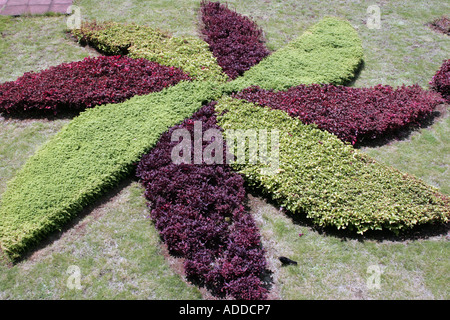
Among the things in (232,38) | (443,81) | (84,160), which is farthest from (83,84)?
(443,81)

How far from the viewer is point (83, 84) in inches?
364

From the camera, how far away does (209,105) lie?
871 cm

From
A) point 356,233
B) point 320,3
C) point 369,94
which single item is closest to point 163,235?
point 356,233

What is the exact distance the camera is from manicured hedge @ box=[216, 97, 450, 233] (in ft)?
21.9

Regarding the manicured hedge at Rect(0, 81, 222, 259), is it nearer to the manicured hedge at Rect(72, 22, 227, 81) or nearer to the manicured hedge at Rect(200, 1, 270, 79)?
the manicured hedge at Rect(72, 22, 227, 81)

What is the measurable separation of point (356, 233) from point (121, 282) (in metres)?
4.06

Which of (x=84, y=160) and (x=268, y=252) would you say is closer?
(x=268, y=252)

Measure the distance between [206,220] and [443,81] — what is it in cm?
748

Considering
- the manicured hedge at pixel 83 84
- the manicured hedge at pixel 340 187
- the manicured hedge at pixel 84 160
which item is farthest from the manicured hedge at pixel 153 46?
the manicured hedge at pixel 340 187

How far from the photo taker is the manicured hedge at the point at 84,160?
6.57m

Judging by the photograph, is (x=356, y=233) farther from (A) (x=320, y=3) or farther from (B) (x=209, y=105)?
(A) (x=320, y=3)

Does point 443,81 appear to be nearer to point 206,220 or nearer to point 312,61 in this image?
point 312,61

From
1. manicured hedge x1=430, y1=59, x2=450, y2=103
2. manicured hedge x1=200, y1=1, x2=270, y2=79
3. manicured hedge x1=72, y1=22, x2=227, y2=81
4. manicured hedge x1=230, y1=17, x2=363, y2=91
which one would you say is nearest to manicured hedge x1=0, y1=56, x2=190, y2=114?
manicured hedge x1=72, y1=22, x2=227, y2=81

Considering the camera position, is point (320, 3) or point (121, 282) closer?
point (121, 282)
